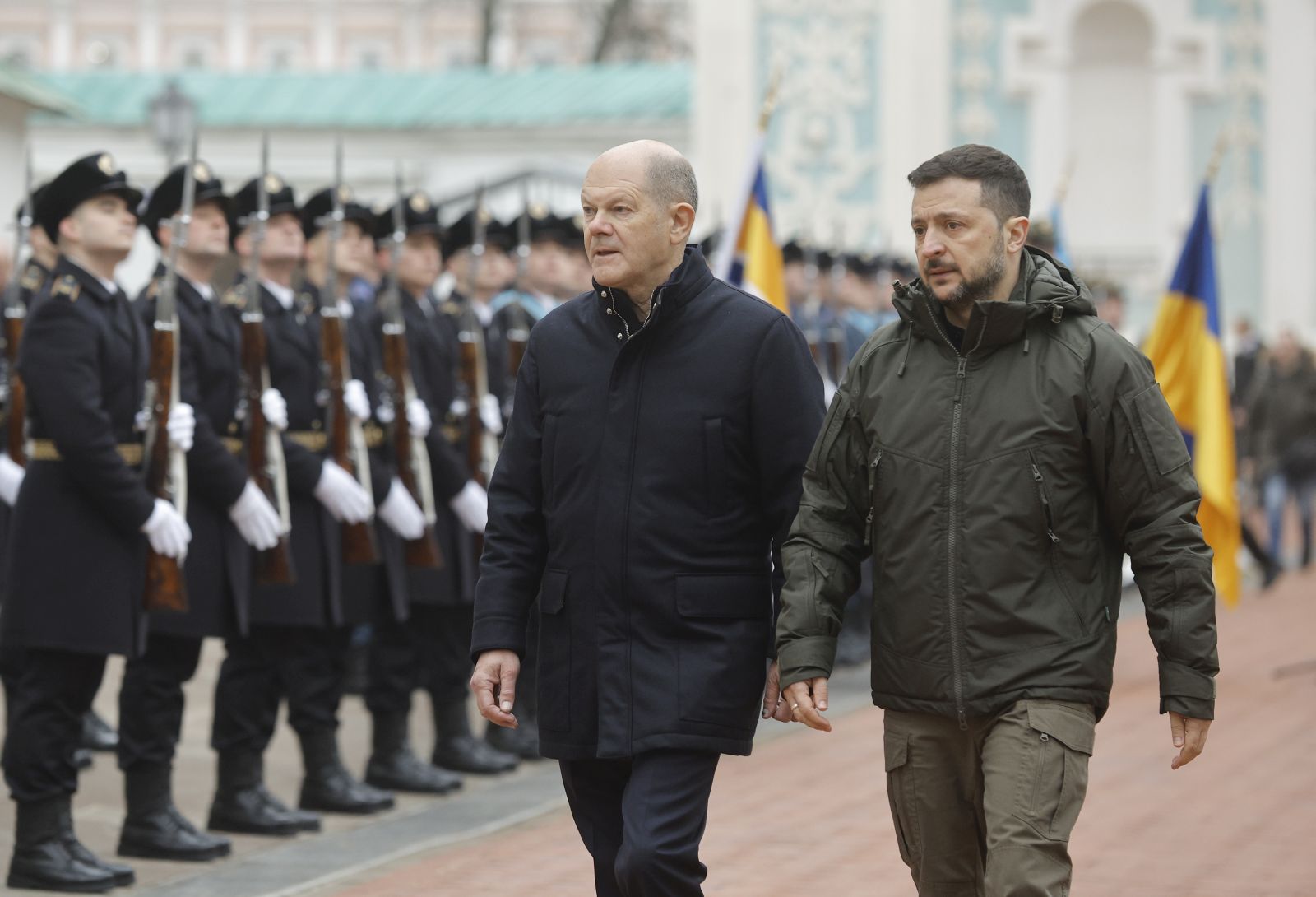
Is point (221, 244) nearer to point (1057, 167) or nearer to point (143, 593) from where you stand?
point (143, 593)

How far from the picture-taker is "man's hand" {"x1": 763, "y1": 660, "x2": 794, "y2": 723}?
4.58 metres

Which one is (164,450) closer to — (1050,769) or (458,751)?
(458,751)

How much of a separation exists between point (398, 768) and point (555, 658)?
376 cm

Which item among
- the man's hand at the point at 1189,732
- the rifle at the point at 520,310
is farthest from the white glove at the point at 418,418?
the man's hand at the point at 1189,732

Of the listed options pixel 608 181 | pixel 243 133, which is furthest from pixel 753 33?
pixel 608 181

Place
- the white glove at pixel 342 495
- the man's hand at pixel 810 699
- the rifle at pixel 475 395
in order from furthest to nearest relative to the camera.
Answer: the rifle at pixel 475 395, the white glove at pixel 342 495, the man's hand at pixel 810 699

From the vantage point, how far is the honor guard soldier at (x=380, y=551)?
8.18 meters

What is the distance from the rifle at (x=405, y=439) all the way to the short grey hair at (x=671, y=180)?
3.77 metres

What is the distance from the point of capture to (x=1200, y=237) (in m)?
11.8

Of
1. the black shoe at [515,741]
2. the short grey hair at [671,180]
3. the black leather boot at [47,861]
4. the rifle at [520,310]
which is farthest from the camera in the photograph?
the rifle at [520,310]

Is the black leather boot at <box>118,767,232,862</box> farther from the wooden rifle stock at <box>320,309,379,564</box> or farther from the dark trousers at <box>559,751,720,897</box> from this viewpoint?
the dark trousers at <box>559,751,720,897</box>

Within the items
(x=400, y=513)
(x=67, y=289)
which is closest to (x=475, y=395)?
(x=400, y=513)

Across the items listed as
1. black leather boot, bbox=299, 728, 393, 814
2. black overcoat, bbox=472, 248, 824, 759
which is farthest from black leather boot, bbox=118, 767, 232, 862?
black overcoat, bbox=472, 248, 824, 759

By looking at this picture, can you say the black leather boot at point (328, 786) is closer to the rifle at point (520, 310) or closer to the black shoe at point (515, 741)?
the black shoe at point (515, 741)
